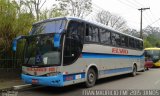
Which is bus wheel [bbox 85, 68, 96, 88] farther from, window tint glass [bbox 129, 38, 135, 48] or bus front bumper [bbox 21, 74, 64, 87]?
window tint glass [bbox 129, 38, 135, 48]

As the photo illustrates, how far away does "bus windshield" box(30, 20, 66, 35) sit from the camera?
34.8ft

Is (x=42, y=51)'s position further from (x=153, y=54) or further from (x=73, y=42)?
(x=153, y=54)

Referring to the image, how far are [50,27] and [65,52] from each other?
1.46 metres

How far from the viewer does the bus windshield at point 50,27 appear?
10.6 meters

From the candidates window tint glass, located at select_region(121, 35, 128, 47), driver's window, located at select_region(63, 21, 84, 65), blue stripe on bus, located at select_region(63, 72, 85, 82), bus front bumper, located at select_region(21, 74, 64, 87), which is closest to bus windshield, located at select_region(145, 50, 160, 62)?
window tint glass, located at select_region(121, 35, 128, 47)

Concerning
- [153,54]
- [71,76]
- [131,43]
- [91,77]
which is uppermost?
[131,43]

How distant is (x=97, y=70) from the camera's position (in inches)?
504

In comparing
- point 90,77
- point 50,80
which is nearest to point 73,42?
point 50,80

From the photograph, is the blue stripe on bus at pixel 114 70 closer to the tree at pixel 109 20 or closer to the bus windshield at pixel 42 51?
the bus windshield at pixel 42 51

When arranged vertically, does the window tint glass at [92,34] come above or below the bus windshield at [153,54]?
above

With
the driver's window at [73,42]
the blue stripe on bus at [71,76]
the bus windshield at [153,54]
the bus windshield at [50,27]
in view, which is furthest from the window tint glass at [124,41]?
the bus windshield at [153,54]

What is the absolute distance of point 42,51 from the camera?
1048 centimetres

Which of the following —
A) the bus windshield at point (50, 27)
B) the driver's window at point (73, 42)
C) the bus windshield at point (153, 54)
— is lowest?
the bus windshield at point (153, 54)

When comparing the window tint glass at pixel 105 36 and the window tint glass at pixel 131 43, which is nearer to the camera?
the window tint glass at pixel 105 36
